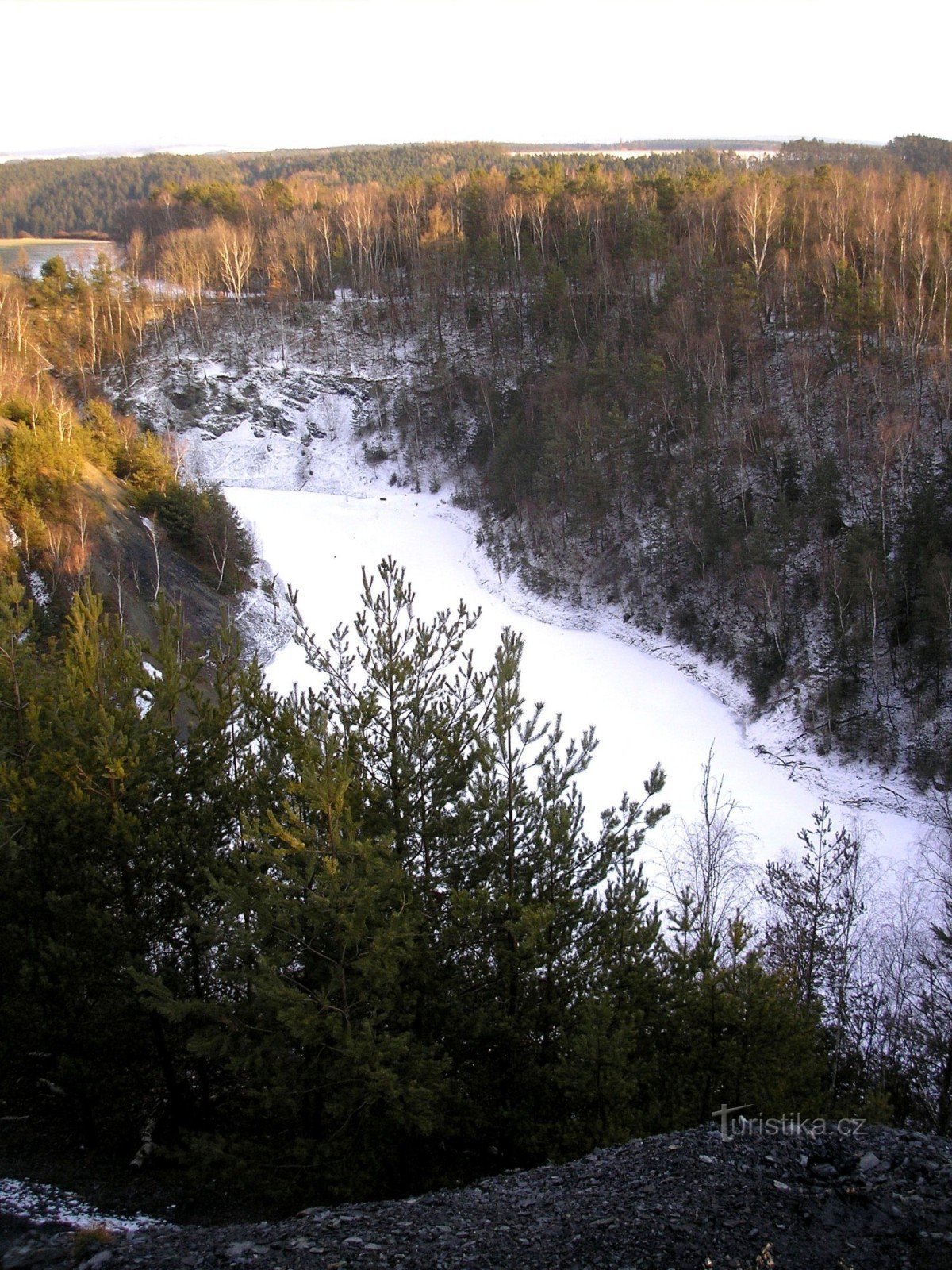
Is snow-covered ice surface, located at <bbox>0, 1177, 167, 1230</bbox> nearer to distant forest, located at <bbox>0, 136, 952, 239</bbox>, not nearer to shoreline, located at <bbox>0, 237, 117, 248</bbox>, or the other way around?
distant forest, located at <bbox>0, 136, 952, 239</bbox>

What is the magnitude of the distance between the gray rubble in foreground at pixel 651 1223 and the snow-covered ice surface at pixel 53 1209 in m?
0.36

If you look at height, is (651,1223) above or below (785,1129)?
above

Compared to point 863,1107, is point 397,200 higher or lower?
higher

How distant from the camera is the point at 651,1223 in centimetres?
545

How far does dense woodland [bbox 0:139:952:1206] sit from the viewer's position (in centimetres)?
755

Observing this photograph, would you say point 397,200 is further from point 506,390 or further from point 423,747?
point 423,747

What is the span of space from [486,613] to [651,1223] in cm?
3044

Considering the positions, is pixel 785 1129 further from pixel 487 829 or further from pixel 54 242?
pixel 54 242

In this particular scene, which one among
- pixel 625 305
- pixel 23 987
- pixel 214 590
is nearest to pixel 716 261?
pixel 625 305

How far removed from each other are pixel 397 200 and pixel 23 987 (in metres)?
68.7

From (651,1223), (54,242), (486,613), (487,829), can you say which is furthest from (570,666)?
(54,242)

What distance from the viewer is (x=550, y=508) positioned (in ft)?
126

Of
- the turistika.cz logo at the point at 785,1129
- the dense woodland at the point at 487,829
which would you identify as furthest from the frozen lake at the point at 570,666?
the turistika.cz logo at the point at 785,1129

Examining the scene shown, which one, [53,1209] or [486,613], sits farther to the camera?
[486,613]
